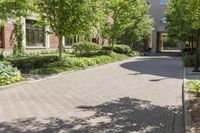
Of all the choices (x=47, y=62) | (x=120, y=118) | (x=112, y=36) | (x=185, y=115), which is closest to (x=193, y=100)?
(x=185, y=115)

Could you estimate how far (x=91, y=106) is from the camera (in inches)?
412

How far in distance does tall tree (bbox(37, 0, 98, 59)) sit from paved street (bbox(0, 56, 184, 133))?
5.28 metres

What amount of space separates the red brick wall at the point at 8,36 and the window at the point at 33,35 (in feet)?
7.27

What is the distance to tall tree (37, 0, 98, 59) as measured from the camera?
2023cm

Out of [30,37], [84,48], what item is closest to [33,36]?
[30,37]

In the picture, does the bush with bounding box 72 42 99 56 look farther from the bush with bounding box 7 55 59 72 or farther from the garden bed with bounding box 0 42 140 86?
the bush with bounding box 7 55 59 72

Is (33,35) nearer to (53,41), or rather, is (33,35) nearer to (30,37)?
(30,37)

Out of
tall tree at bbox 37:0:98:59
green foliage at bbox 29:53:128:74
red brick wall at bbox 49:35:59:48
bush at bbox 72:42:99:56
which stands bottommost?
green foliage at bbox 29:53:128:74

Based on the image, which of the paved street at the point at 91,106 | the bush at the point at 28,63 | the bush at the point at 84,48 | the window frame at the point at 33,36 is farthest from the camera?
the bush at the point at 84,48

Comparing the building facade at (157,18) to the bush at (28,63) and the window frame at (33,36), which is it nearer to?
the window frame at (33,36)

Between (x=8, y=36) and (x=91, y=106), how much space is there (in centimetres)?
1787

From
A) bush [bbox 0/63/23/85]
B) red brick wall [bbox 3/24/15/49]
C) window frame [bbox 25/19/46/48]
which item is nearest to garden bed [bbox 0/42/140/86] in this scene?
bush [bbox 0/63/23/85]

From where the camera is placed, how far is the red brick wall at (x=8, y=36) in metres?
26.4

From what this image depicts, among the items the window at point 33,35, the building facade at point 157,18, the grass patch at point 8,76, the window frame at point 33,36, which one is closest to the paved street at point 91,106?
the grass patch at point 8,76
